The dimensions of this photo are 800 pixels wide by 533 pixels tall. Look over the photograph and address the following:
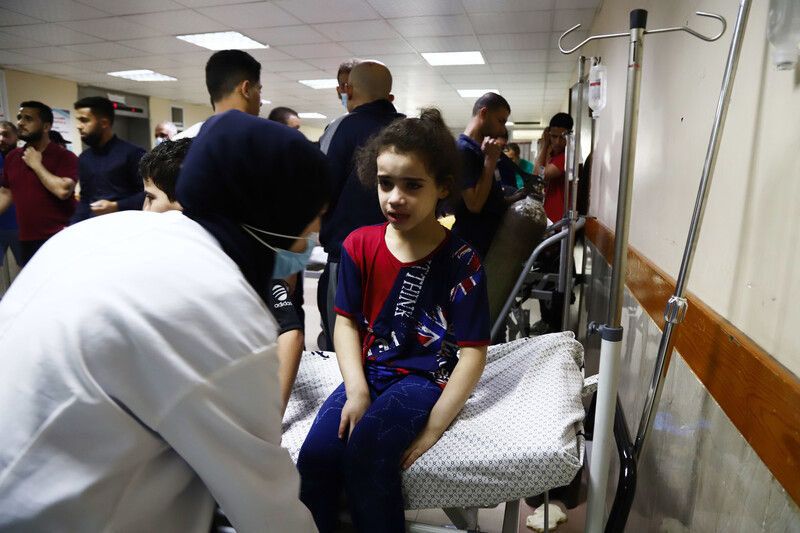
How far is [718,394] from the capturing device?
2.98 feet

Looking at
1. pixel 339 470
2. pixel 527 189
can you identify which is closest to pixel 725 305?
pixel 339 470

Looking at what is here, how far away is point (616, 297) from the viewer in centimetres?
98

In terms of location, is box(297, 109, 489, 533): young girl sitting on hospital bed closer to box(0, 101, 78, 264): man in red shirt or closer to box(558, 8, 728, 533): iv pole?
box(558, 8, 728, 533): iv pole

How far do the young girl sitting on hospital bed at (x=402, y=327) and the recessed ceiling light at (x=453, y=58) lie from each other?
204 inches

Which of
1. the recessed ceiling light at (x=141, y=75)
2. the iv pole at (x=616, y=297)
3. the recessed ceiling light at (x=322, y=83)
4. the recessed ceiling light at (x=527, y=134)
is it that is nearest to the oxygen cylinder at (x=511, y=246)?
the iv pole at (x=616, y=297)

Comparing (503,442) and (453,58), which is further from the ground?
(453,58)

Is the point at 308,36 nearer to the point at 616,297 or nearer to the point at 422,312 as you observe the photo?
the point at 422,312

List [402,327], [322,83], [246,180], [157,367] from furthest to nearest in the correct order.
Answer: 1. [322,83]
2. [402,327]
3. [246,180]
4. [157,367]

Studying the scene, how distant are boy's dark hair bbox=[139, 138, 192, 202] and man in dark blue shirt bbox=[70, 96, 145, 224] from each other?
4.93 ft

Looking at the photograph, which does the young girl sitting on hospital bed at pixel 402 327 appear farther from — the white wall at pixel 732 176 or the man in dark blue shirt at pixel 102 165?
the man in dark blue shirt at pixel 102 165

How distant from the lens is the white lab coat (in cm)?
58

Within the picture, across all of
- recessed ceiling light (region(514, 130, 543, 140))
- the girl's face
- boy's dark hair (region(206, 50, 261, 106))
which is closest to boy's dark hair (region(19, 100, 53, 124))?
boy's dark hair (region(206, 50, 261, 106))

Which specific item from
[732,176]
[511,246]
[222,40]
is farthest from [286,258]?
[222,40]

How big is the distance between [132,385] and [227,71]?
1.90 metres
